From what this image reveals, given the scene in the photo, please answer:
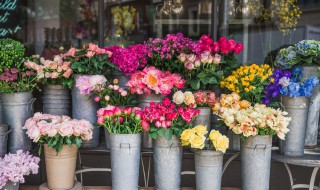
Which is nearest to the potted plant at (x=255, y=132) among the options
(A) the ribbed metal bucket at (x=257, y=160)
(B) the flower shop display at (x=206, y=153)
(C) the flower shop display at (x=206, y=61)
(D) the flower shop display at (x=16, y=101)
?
(A) the ribbed metal bucket at (x=257, y=160)

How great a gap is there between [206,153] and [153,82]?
422 millimetres

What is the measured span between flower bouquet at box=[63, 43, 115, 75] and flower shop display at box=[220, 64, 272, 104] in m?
0.64

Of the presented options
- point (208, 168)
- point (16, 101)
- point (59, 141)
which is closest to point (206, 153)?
point (208, 168)

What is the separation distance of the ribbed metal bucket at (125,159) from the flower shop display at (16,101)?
0.56 metres

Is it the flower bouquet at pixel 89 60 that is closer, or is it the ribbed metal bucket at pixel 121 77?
the flower bouquet at pixel 89 60

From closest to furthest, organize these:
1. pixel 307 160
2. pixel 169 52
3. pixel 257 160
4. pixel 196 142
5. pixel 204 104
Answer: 1. pixel 196 142
2. pixel 257 160
3. pixel 307 160
4. pixel 204 104
5. pixel 169 52

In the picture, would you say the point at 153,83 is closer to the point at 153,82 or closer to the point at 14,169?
the point at 153,82

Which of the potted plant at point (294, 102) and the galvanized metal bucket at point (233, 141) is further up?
the potted plant at point (294, 102)

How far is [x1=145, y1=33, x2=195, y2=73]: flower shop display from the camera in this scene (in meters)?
2.21

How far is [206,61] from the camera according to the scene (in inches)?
79.0

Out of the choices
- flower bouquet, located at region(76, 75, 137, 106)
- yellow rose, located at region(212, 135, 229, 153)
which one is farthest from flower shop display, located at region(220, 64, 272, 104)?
flower bouquet, located at region(76, 75, 137, 106)

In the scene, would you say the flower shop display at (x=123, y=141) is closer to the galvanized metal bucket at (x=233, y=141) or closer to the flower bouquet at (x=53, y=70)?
the flower bouquet at (x=53, y=70)

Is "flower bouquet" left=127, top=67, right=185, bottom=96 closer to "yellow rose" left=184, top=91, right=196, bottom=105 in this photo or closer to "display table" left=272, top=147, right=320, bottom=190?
"yellow rose" left=184, top=91, right=196, bottom=105

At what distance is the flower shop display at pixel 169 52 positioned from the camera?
221 cm
